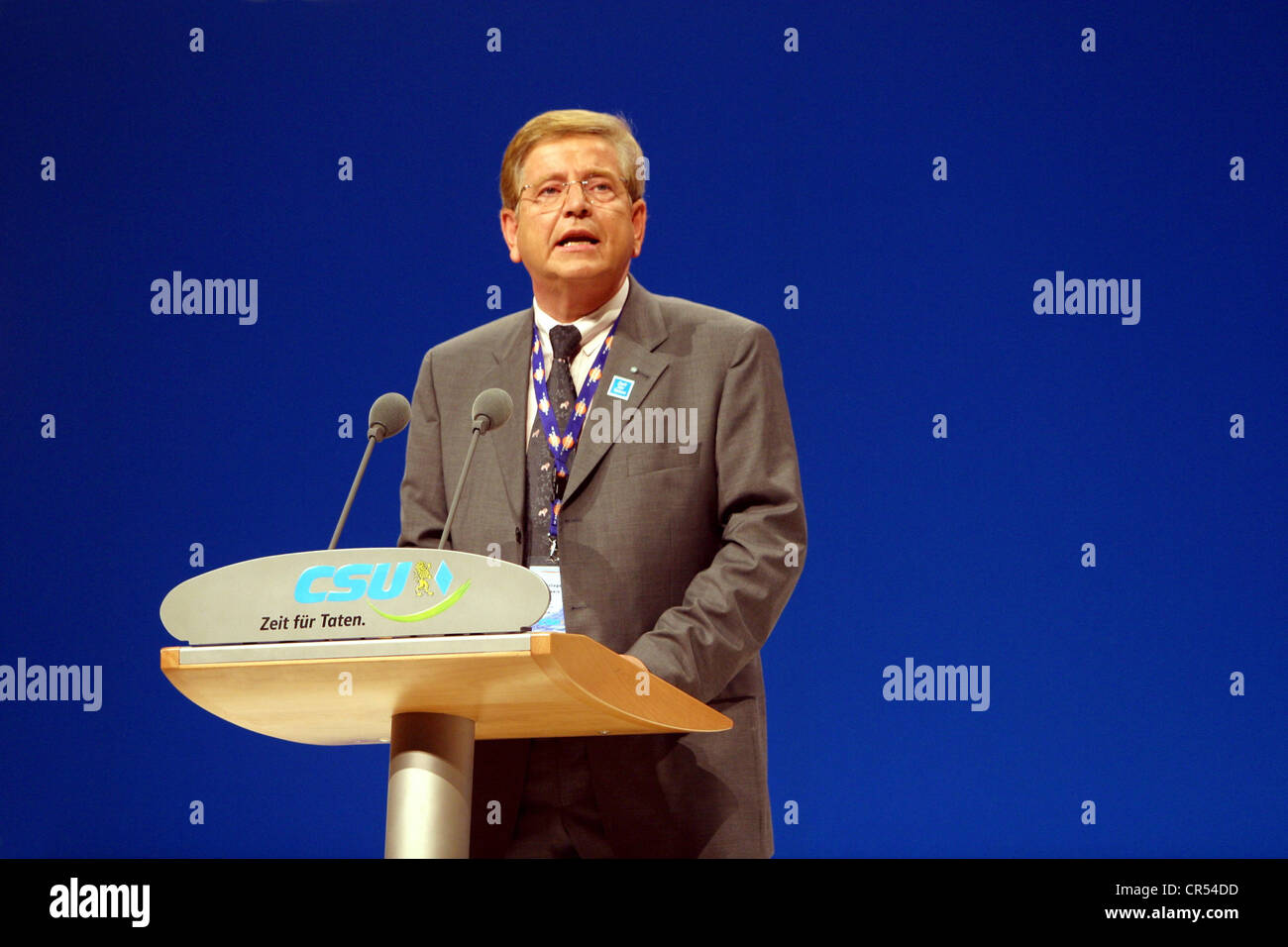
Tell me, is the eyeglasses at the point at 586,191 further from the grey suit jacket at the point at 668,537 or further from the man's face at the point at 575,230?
the grey suit jacket at the point at 668,537

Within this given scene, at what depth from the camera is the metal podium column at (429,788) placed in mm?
1663

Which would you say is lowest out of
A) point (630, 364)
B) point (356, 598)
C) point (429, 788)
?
point (429, 788)

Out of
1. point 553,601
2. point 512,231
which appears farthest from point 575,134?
point 553,601

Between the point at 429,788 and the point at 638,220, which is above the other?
the point at 638,220

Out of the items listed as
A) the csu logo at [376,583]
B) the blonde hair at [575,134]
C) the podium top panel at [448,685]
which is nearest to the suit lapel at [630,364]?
the blonde hair at [575,134]

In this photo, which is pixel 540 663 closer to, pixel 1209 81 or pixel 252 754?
pixel 252 754

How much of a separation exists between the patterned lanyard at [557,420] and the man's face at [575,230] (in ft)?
0.34

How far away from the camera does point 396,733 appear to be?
174 centimetres

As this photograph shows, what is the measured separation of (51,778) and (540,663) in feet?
9.54

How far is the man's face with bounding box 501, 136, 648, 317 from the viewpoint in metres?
2.60

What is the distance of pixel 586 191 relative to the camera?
2.63m

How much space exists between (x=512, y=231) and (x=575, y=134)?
0.77 feet

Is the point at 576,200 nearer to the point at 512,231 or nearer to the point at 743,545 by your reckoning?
the point at 512,231

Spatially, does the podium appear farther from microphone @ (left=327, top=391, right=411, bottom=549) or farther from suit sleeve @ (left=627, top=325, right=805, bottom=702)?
microphone @ (left=327, top=391, right=411, bottom=549)
